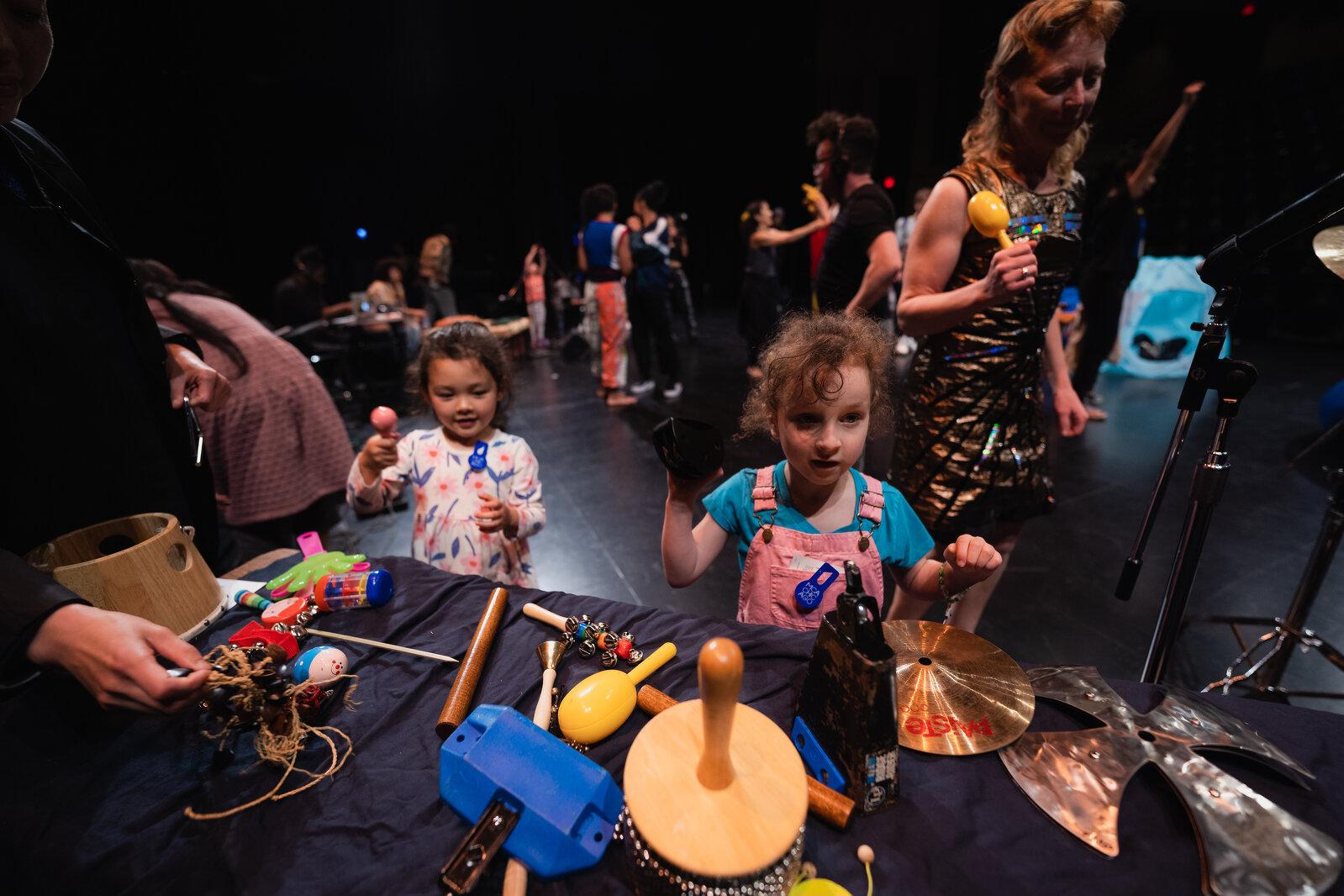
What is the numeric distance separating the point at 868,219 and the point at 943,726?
6.65 feet

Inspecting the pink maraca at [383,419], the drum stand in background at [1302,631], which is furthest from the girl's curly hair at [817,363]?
the drum stand in background at [1302,631]

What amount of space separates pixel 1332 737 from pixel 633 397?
4968 millimetres

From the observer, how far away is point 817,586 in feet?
3.80

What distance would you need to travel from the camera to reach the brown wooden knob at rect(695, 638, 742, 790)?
54 centimetres

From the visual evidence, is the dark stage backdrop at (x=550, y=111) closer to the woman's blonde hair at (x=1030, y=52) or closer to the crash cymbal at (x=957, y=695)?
the woman's blonde hair at (x=1030, y=52)

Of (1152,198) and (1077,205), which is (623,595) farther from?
(1152,198)

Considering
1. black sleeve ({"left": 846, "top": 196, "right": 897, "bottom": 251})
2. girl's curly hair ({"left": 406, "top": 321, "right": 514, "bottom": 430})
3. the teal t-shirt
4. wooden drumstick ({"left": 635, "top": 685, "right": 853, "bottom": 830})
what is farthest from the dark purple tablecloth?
black sleeve ({"left": 846, "top": 196, "right": 897, "bottom": 251})

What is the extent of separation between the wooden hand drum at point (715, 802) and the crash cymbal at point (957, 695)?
234 millimetres

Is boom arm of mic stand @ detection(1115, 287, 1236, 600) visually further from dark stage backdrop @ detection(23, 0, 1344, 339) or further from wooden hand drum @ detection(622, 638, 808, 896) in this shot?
dark stage backdrop @ detection(23, 0, 1344, 339)

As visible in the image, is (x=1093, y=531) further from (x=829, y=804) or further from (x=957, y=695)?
(x=829, y=804)

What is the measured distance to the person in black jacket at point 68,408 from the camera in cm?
74

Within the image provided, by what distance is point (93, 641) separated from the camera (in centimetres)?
73

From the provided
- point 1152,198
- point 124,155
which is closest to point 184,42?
point 124,155

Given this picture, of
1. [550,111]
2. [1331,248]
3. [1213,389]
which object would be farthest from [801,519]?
[550,111]
